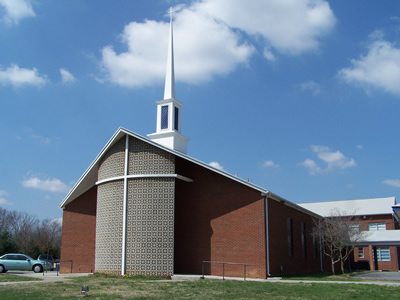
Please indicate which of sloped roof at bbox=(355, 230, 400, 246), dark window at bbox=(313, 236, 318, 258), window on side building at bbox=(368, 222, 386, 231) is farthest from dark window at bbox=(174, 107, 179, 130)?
window on side building at bbox=(368, 222, 386, 231)

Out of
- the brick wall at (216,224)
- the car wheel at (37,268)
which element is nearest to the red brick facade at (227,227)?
the brick wall at (216,224)

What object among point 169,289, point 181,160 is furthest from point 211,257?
point 169,289

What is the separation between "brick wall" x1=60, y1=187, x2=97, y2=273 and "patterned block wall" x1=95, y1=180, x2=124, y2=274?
5389mm

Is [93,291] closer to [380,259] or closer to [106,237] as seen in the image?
[106,237]

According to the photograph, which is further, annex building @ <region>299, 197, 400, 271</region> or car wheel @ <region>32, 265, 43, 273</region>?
annex building @ <region>299, 197, 400, 271</region>

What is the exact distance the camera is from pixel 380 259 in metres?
47.4

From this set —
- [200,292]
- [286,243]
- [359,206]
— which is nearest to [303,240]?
[286,243]

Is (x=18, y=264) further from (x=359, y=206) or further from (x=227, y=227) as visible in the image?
(x=359, y=206)

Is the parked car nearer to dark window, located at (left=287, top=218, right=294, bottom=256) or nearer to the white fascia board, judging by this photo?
the white fascia board

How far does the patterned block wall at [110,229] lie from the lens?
25.0m

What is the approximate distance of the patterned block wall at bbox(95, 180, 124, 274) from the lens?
984 inches

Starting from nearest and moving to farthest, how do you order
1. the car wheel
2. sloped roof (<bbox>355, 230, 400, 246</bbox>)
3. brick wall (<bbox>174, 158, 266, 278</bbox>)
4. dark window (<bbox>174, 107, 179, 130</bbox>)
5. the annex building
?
Answer: brick wall (<bbox>174, 158, 266, 278</bbox>) → dark window (<bbox>174, 107, 179, 130</bbox>) → the car wheel → sloped roof (<bbox>355, 230, 400, 246</bbox>) → the annex building

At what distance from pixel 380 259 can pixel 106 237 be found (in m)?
34.1

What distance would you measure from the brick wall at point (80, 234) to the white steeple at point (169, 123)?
7376 millimetres
